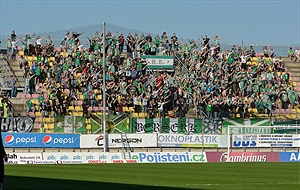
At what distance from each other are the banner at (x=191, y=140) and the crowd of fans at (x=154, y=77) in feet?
10.7

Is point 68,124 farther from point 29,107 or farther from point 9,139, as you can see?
Result: point 9,139

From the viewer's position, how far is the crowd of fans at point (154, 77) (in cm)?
5416

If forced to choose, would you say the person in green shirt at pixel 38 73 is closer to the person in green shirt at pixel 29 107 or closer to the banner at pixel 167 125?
the person in green shirt at pixel 29 107

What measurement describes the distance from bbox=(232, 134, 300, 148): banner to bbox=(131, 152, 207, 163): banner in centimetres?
536

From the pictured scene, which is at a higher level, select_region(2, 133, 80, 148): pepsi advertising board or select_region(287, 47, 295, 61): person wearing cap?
select_region(287, 47, 295, 61): person wearing cap

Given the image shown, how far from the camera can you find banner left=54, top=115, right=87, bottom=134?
49.7 metres

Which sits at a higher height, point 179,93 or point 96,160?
point 179,93

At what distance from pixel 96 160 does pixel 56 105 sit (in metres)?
8.97

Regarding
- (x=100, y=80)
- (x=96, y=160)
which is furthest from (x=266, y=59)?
(x=96, y=160)

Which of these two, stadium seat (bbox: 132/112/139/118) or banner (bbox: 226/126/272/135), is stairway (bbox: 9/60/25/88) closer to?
stadium seat (bbox: 132/112/139/118)

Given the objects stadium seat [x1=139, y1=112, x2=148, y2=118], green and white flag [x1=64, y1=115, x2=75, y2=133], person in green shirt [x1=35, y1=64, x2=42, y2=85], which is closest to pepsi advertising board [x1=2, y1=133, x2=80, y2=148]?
green and white flag [x1=64, y1=115, x2=75, y2=133]

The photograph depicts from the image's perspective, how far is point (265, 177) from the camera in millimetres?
29609

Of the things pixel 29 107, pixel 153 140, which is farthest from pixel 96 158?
pixel 29 107

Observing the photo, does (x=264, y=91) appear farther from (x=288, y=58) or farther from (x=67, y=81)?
(x=67, y=81)
